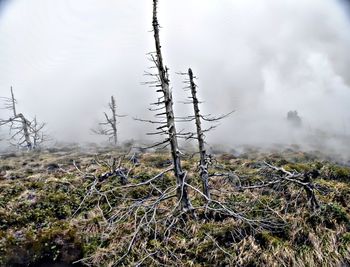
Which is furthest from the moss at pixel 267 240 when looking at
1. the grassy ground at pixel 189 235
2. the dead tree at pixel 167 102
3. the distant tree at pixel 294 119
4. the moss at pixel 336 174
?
the distant tree at pixel 294 119

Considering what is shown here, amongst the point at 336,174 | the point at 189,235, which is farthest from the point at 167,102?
the point at 336,174

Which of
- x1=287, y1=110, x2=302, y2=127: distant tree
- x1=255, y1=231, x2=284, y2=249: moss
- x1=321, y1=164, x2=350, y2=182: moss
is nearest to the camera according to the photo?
x1=255, y1=231, x2=284, y2=249: moss

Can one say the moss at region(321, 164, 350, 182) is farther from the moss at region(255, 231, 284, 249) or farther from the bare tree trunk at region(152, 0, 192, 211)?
the bare tree trunk at region(152, 0, 192, 211)

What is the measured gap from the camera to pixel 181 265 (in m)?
7.79

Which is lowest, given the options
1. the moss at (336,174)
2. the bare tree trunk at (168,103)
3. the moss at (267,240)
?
the moss at (267,240)

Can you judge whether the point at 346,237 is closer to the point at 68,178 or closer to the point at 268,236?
the point at 268,236

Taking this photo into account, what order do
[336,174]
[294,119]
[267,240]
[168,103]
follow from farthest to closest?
[294,119], [336,174], [168,103], [267,240]

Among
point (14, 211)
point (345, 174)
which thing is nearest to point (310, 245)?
point (345, 174)

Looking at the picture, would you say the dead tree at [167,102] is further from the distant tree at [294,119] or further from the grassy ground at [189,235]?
the distant tree at [294,119]

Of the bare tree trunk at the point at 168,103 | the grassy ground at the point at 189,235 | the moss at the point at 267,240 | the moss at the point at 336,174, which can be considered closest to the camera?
the grassy ground at the point at 189,235

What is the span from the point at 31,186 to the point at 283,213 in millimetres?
10990

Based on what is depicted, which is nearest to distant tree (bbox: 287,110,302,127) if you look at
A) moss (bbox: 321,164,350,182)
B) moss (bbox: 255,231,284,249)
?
moss (bbox: 321,164,350,182)

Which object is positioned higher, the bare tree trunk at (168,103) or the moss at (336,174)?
the bare tree trunk at (168,103)

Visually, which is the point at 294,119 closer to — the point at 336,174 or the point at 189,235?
the point at 336,174
